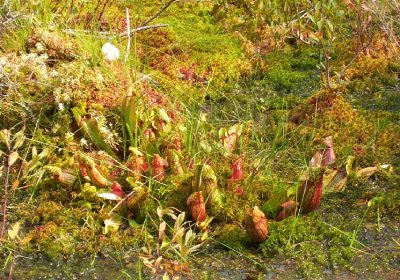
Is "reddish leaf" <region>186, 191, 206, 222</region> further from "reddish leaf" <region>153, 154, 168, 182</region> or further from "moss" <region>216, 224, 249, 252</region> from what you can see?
"reddish leaf" <region>153, 154, 168, 182</region>

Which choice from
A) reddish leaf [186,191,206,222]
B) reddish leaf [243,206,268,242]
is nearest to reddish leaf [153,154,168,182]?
reddish leaf [186,191,206,222]

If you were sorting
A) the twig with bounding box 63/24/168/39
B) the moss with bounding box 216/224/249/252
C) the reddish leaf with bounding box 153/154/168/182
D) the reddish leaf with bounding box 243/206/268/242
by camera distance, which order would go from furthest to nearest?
the twig with bounding box 63/24/168/39 < the reddish leaf with bounding box 153/154/168/182 < the moss with bounding box 216/224/249/252 < the reddish leaf with bounding box 243/206/268/242

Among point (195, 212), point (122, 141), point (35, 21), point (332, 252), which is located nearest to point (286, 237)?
point (332, 252)

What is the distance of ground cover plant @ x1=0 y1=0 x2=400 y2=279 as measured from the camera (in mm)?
3299

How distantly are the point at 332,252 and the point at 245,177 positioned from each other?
639mm

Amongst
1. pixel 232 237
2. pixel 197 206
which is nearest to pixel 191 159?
pixel 197 206

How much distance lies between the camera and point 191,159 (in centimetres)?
371

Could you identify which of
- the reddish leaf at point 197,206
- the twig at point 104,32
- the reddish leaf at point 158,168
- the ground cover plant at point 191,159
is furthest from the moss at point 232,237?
the twig at point 104,32

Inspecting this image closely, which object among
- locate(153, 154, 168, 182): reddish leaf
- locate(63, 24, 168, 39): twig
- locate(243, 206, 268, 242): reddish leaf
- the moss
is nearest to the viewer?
locate(243, 206, 268, 242): reddish leaf

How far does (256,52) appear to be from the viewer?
5223 mm

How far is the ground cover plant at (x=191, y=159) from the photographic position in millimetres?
3299

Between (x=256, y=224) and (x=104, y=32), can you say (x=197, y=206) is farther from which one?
(x=104, y=32)

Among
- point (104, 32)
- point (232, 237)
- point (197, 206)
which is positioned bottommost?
point (232, 237)

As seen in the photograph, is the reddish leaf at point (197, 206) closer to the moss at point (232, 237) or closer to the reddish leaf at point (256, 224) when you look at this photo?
the moss at point (232, 237)
